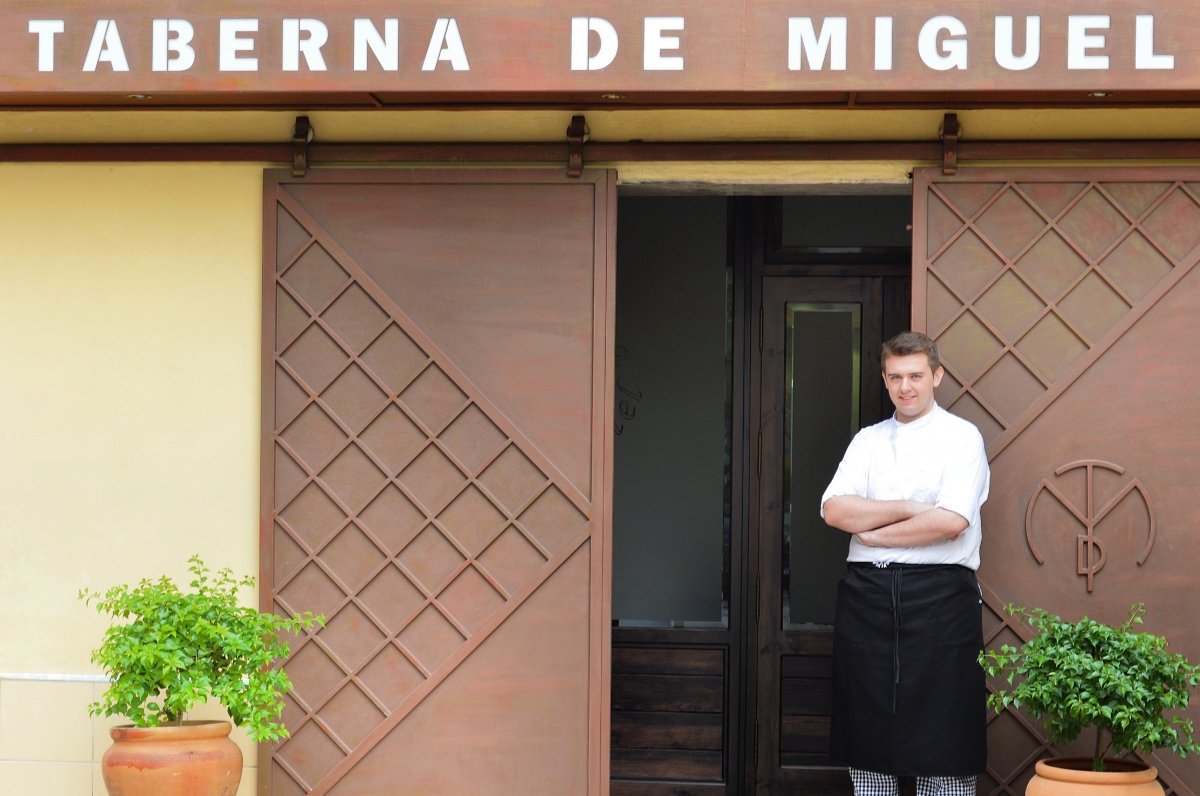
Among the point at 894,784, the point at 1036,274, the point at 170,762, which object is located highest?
the point at 1036,274

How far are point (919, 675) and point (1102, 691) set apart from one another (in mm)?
657

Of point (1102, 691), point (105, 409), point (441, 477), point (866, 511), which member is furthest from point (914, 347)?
point (105, 409)

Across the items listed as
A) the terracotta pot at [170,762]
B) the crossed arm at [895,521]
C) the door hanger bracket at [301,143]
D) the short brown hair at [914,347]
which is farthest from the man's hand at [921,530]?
the door hanger bracket at [301,143]

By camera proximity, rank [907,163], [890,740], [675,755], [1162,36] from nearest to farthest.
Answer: [1162,36], [890,740], [907,163], [675,755]

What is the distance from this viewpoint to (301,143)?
570 centimetres

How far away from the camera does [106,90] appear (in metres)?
5.11

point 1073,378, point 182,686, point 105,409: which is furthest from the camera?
point 105,409

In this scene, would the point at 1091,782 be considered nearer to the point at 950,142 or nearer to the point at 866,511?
the point at 866,511

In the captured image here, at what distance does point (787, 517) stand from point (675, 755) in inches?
49.4

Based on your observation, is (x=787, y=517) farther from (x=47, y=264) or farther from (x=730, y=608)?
(x=47, y=264)

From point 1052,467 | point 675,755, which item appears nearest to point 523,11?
point 1052,467

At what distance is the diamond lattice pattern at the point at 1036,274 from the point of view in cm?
551

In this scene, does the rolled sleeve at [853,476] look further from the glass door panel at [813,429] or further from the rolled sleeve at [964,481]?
the glass door panel at [813,429]

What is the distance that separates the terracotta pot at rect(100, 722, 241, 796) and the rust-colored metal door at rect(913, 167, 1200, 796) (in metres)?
2.75
